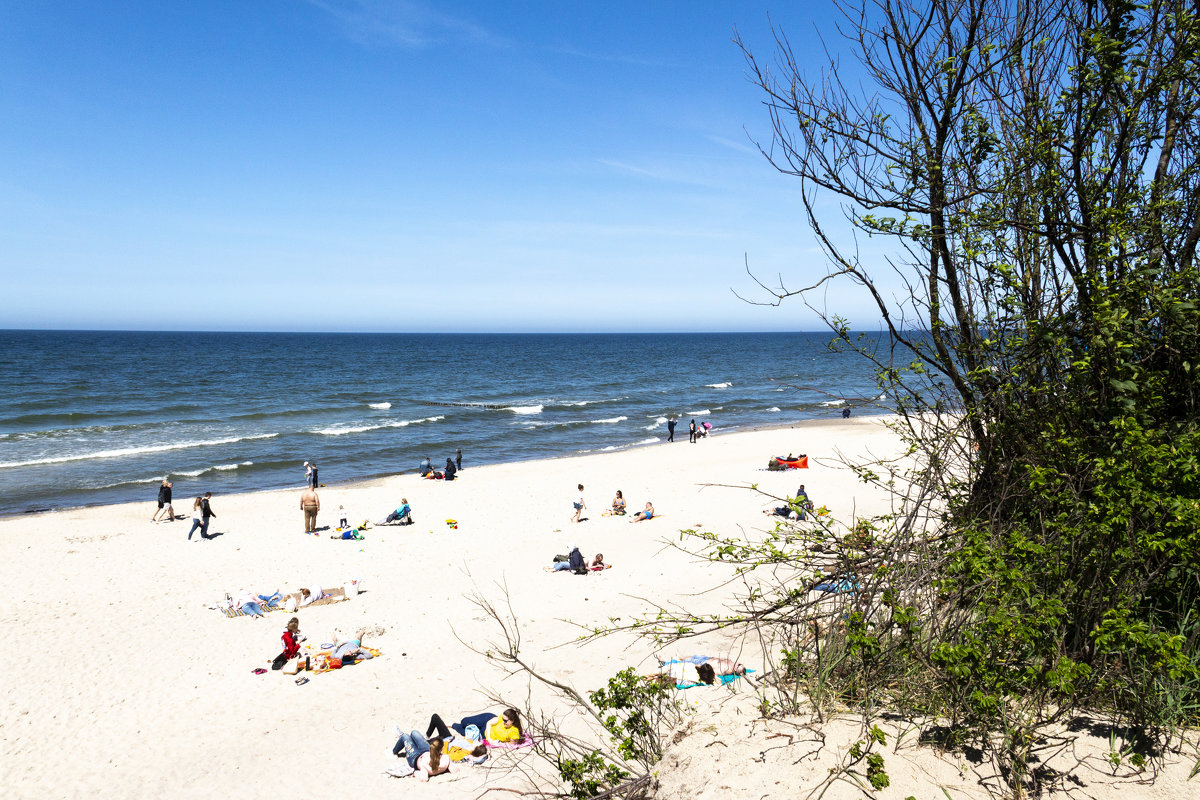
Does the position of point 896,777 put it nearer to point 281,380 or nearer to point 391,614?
point 391,614

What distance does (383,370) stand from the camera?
273ft

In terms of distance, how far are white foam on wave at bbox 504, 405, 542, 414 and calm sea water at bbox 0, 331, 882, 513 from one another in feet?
0.24

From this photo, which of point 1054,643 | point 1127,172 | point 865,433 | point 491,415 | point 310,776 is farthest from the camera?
point 491,415

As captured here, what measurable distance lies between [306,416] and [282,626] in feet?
113

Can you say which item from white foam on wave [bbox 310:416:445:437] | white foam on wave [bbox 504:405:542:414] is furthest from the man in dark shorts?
white foam on wave [bbox 504:405:542:414]

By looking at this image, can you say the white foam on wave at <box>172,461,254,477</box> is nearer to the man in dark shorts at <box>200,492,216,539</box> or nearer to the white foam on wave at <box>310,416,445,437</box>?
the white foam on wave at <box>310,416,445,437</box>

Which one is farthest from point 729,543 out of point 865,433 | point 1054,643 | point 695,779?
point 865,433

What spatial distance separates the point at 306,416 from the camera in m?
44.8

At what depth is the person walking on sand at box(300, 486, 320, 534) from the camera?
19.3m

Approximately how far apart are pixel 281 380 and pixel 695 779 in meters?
69.9

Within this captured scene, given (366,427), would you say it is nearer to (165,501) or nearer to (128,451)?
(128,451)

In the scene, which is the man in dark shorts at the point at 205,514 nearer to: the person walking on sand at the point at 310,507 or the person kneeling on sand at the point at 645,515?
the person walking on sand at the point at 310,507

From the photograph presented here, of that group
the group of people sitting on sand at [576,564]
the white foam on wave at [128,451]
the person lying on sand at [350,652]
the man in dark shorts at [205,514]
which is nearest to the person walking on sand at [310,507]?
the man in dark shorts at [205,514]

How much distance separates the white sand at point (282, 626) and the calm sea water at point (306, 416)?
5.05 m
